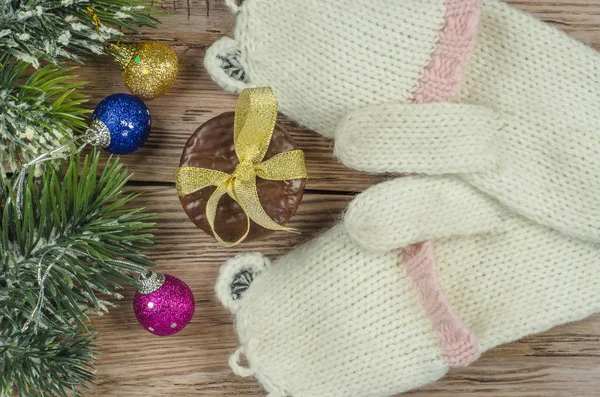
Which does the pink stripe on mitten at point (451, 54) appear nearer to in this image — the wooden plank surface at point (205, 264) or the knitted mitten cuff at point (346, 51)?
the knitted mitten cuff at point (346, 51)

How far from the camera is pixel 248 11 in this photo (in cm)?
93

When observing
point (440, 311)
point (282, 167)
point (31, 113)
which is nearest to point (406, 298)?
Result: point (440, 311)

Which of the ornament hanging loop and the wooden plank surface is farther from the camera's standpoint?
the wooden plank surface

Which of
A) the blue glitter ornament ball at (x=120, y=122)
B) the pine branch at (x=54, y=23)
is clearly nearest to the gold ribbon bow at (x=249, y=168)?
the blue glitter ornament ball at (x=120, y=122)

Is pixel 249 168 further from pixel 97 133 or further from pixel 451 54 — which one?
pixel 451 54

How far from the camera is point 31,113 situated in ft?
2.68

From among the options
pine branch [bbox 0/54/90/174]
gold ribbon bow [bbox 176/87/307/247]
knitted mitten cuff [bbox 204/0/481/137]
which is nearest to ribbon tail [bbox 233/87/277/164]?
gold ribbon bow [bbox 176/87/307/247]

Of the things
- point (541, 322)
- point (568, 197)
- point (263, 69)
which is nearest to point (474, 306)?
point (541, 322)

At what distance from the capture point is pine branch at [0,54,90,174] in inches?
31.9

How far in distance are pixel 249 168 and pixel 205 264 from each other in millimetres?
244

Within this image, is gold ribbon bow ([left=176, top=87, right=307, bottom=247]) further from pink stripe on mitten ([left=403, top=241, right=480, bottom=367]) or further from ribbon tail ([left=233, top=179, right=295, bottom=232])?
pink stripe on mitten ([left=403, top=241, right=480, bottom=367])

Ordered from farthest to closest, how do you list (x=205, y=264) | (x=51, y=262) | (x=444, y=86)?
(x=205, y=264) → (x=444, y=86) → (x=51, y=262)

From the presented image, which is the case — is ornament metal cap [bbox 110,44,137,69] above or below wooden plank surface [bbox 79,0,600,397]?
above

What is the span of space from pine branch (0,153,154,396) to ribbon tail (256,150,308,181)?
7.5 inches
